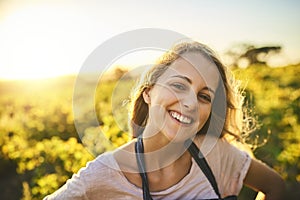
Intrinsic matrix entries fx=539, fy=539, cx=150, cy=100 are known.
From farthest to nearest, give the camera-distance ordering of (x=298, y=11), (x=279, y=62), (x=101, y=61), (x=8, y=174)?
(x=279, y=62), (x=298, y=11), (x=8, y=174), (x=101, y=61)

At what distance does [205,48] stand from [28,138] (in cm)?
170

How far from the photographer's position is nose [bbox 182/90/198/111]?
75.3 inches

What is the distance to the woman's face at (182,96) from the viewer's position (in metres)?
1.92

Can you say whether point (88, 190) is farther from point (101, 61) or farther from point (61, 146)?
point (61, 146)

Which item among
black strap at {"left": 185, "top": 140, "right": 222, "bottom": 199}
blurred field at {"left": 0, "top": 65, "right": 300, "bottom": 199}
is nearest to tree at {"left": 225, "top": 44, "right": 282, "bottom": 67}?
blurred field at {"left": 0, "top": 65, "right": 300, "bottom": 199}

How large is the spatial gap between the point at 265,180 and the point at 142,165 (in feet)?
2.04

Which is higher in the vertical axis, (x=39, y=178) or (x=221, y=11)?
(x=221, y=11)

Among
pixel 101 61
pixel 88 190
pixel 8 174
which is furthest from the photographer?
pixel 8 174

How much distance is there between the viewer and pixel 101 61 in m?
2.03

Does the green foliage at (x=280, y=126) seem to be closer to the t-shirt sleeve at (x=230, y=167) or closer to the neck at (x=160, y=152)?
the t-shirt sleeve at (x=230, y=167)

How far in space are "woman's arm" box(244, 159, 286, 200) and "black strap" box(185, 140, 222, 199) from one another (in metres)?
0.26

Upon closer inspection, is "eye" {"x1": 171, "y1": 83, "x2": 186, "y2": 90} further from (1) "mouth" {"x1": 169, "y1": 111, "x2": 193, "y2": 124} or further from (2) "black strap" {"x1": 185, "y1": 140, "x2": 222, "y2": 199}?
(2) "black strap" {"x1": 185, "y1": 140, "x2": 222, "y2": 199}

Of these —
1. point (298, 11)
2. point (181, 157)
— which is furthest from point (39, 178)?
point (298, 11)

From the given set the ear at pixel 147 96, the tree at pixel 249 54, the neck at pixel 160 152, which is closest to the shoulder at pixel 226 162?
the neck at pixel 160 152
